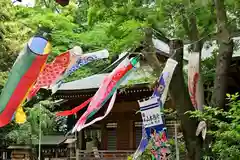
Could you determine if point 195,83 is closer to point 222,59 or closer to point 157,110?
point 222,59

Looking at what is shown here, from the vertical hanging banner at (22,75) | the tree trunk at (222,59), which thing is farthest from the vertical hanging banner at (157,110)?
the vertical hanging banner at (22,75)

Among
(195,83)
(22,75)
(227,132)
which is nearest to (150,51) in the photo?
(195,83)

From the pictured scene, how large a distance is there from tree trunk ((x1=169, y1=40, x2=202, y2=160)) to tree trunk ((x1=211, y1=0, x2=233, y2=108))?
0.58m

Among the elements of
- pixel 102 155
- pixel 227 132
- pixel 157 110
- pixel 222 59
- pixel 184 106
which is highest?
pixel 222 59

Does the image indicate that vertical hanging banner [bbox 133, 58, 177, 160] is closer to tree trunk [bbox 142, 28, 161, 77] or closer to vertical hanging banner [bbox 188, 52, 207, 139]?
vertical hanging banner [bbox 188, 52, 207, 139]

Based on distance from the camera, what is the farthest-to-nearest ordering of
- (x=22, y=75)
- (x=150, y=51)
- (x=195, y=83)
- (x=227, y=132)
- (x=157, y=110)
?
(x=150, y=51)
(x=195, y=83)
(x=157, y=110)
(x=22, y=75)
(x=227, y=132)

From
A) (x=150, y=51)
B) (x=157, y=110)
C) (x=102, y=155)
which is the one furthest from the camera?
(x=102, y=155)

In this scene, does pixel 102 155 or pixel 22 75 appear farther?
pixel 102 155

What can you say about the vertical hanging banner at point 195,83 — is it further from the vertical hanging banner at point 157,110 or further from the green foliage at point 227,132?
the green foliage at point 227,132

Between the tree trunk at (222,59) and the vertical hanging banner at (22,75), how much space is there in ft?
11.4

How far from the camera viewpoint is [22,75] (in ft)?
22.0

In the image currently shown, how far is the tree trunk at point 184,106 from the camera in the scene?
752 cm

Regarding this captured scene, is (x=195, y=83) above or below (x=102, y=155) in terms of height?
above

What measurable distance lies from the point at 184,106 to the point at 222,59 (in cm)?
124
